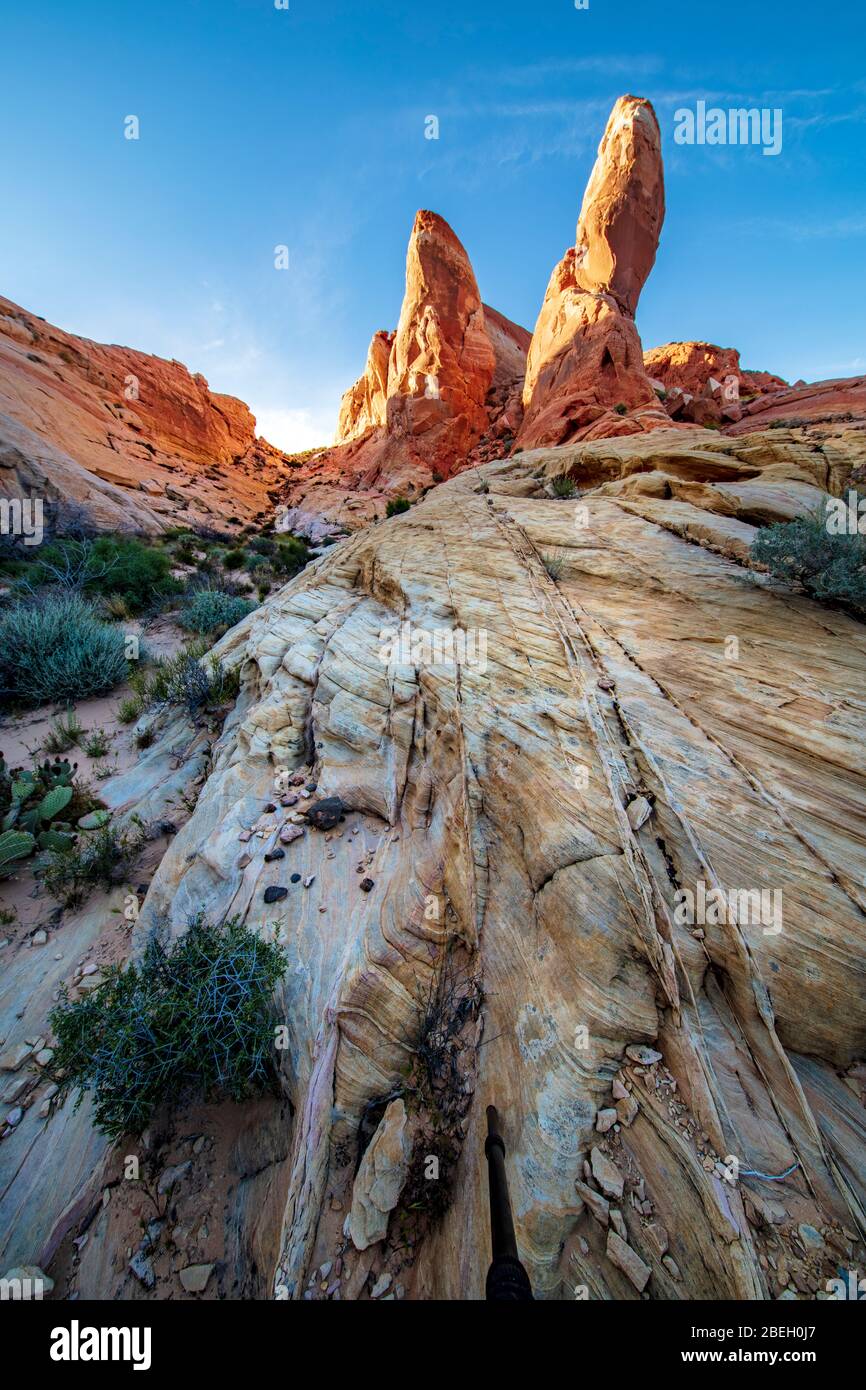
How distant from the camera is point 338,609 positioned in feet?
24.1

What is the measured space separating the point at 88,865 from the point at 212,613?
7.68m

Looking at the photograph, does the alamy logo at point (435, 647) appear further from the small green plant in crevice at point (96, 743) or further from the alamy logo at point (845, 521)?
the small green plant in crevice at point (96, 743)

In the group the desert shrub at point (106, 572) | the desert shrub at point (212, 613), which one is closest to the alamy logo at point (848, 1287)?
the desert shrub at point (212, 613)

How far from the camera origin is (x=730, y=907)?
2561 mm

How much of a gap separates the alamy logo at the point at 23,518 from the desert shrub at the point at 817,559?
19.3 metres

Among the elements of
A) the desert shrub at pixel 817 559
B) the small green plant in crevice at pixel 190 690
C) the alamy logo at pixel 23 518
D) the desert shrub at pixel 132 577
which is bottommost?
the small green plant in crevice at pixel 190 690

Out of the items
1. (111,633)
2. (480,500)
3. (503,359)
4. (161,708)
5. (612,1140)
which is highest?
(503,359)

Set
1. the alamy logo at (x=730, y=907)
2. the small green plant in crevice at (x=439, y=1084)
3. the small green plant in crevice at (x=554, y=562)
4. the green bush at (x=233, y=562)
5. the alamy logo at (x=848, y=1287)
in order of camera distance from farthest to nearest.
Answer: the green bush at (x=233, y=562), the small green plant in crevice at (x=554, y=562), the alamy logo at (x=730, y=907), the small green plant in crevice at (x=439, y=1084), the alamy logo at (x=848, y=1287)

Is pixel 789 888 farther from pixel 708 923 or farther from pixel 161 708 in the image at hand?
pixel 161 708

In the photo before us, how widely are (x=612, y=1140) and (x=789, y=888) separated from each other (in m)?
1.73

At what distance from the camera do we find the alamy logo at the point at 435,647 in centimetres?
484

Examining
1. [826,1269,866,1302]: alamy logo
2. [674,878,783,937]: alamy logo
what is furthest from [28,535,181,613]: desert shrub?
[826,1269,866,1302]: alamy logo

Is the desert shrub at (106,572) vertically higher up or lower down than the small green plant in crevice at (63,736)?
higher up
